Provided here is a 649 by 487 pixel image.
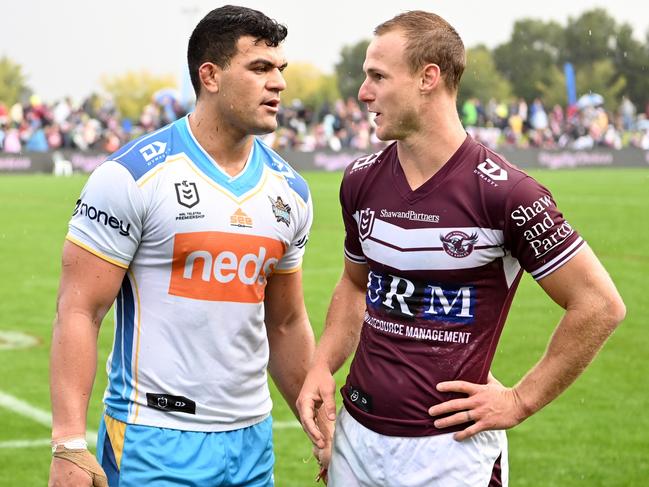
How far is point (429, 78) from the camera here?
12.7ft

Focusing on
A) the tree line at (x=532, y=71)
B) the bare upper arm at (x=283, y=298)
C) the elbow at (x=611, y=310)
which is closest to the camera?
the elbow at (x=611, y=310)

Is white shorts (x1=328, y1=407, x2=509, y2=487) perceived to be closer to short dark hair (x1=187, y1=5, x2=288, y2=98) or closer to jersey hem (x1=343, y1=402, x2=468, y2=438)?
jersey hem (x1=343, y1=402, x2=468, y2=438)

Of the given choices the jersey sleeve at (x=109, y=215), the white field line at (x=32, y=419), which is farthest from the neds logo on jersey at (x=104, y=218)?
the white field line at (x=32, y=419)

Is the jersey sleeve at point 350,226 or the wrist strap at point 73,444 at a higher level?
the jersey sleeve at point 350,226

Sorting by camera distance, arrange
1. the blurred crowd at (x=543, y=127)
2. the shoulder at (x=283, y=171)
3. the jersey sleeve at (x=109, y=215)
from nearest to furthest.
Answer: the jersey sleeve at (x=109, y=215) → the shoulder at (x=283, y=171) → the blurred crowd at (x=543, y=127)

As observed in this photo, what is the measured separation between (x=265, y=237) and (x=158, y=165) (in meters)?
0.47

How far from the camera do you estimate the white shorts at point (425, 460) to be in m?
3.84

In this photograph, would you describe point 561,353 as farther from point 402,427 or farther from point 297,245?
point 297,245

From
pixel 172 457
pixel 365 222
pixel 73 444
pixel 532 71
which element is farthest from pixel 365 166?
pixel 532 71

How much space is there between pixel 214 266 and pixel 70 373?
62 centimetres

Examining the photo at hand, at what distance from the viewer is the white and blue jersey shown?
402cm

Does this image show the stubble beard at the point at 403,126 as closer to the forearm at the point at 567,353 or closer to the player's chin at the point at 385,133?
the player's chin at the point at 385,133

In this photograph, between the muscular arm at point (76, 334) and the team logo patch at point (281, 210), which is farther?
the team logo patch at point (281, 210)

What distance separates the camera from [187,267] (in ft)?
13.5
